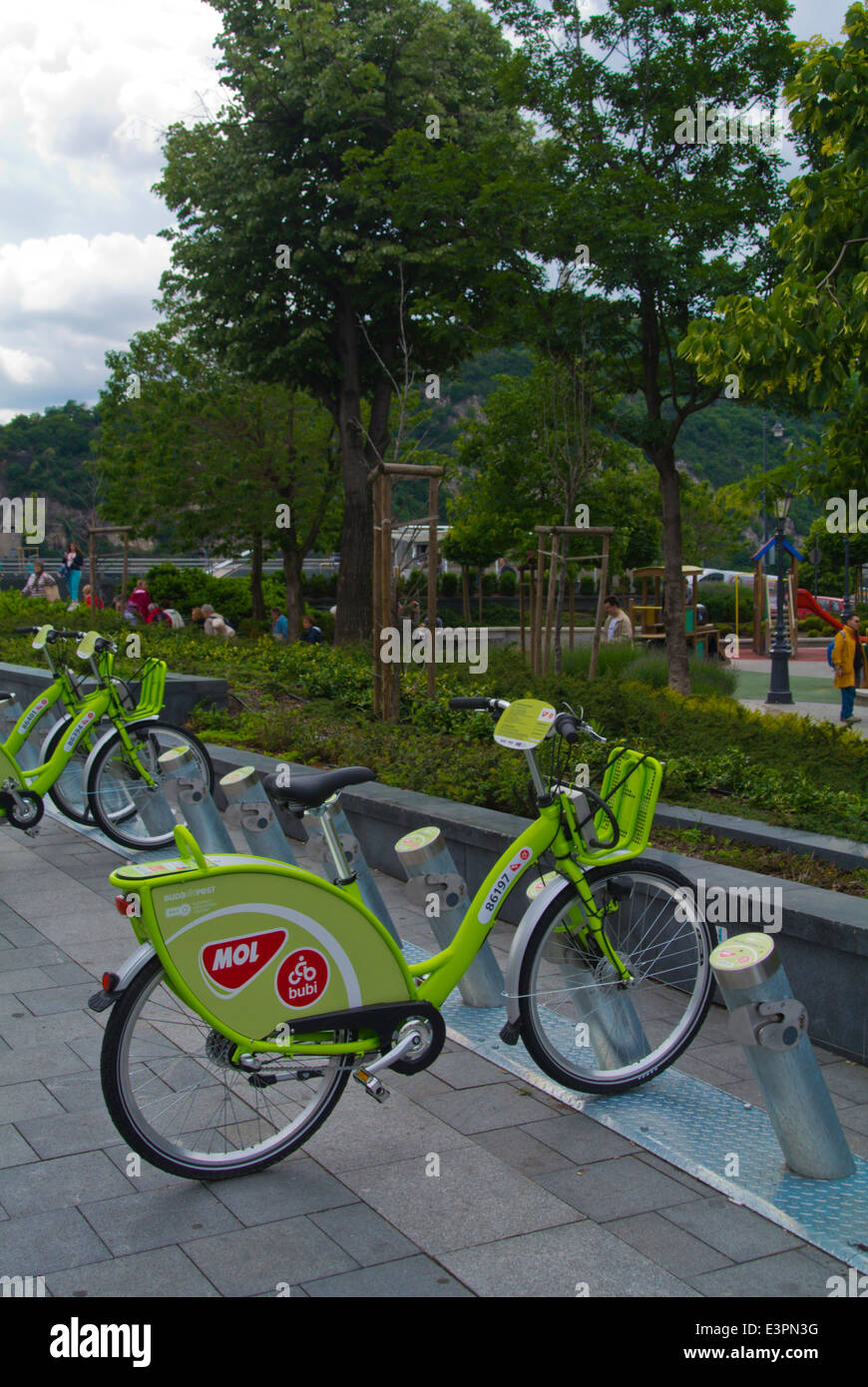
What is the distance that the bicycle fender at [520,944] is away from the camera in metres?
4.03

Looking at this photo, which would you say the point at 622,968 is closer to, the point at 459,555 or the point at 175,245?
the point at 175,245

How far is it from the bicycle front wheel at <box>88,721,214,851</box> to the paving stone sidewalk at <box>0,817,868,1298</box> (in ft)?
10.7

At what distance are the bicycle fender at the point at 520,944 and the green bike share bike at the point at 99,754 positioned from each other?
4.23 m

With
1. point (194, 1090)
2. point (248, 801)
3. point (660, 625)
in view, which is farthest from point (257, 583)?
point (194, 1090)

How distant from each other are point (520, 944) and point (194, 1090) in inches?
43.2

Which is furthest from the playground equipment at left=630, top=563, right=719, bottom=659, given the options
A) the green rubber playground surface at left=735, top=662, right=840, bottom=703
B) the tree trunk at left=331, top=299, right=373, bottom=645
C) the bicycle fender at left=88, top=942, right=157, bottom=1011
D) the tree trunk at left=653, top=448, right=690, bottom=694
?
the bicycle fender at left=88, top=942, right=157, bottom=1011

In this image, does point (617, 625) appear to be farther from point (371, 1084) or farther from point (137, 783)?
point (371, 1084)

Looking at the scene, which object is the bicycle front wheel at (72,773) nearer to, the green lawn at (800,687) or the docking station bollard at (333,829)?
the docking station bollard at (333,829)

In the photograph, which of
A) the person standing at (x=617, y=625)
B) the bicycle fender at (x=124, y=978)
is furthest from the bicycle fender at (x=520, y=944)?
the person standing at (x=617, y=625)

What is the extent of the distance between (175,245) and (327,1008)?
2290cm

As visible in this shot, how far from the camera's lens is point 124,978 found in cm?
345

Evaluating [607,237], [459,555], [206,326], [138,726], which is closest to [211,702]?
[138,726]

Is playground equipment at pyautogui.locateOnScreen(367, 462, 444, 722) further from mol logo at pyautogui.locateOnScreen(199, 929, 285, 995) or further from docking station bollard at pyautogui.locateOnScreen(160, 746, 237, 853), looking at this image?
mol logo at pyautogui.locateOnScreen(199, 929, 285, 995)
